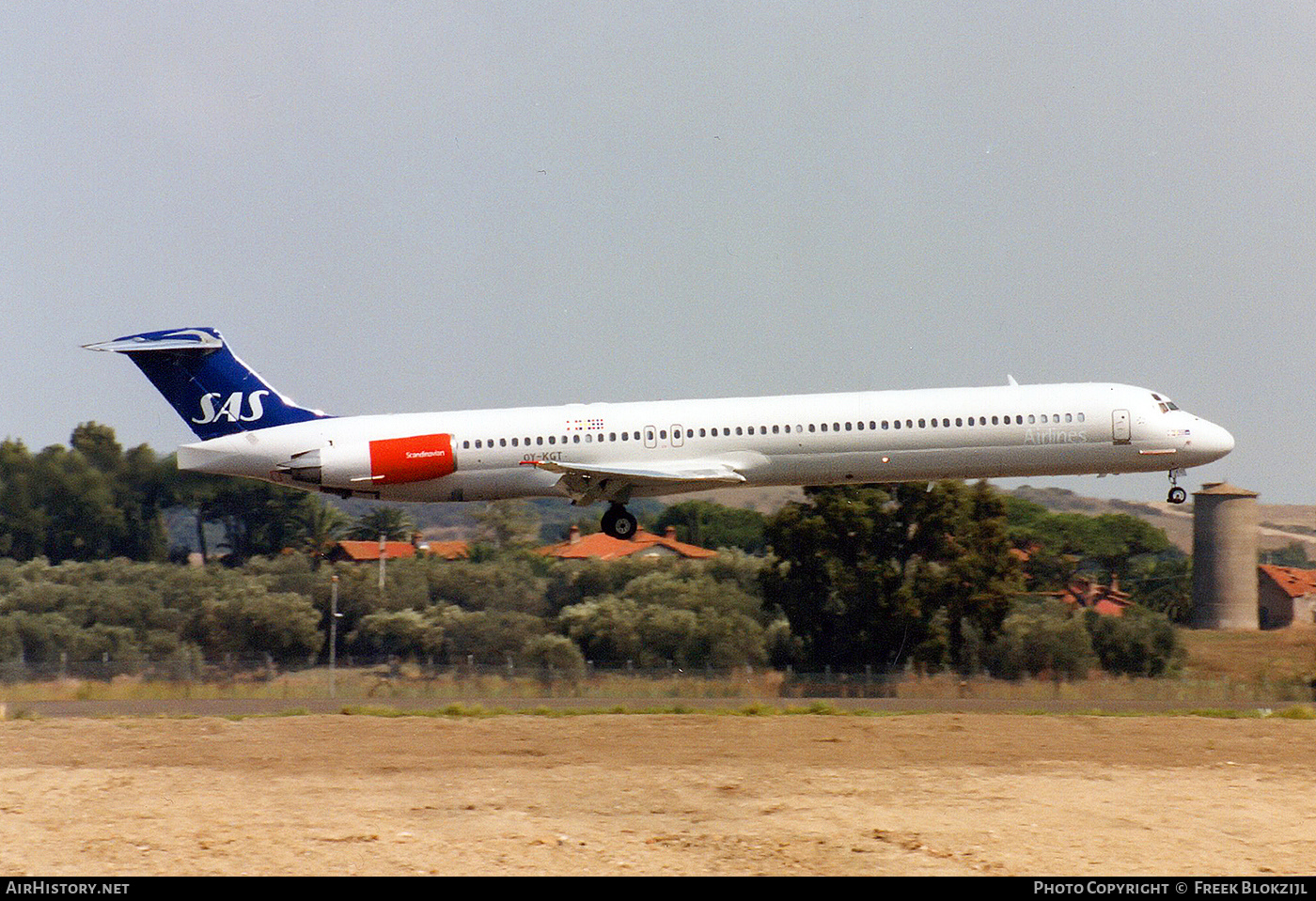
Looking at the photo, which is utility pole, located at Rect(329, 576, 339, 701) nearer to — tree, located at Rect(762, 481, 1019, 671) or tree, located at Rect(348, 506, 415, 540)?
tree, located at Rect(762, 481, 1019, 671)

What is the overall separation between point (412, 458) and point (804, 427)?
26.2 feet

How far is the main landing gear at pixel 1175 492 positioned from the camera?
3105 centimetres

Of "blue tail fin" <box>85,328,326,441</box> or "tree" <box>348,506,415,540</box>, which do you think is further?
"tree" <box>348,506,415,540</box>

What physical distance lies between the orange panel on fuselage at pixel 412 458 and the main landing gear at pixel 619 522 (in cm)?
346

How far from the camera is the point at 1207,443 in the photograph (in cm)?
3136

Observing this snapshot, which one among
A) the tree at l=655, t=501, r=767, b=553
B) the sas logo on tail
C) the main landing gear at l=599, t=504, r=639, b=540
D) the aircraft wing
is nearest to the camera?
the aircraft wing

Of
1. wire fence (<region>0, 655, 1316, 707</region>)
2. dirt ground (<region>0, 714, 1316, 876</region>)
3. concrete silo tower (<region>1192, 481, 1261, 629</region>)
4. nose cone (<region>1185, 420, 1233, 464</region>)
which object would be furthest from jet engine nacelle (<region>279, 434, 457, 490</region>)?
concrete silo tower (<region>1192, 481, 1261, 629</region>)

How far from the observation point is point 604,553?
201 feet

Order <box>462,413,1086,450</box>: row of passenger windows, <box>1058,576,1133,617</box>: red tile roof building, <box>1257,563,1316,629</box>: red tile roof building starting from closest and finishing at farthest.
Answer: <box>462,413,1086,450</box>: row of passenger windows, <box>1257,563,1316,629</box>: red tile roof building, <box>1058,576,1133,617</box>: red tile roof building

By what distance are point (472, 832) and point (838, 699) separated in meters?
19.8

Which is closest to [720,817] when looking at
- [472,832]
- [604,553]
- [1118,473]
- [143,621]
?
[472,832]

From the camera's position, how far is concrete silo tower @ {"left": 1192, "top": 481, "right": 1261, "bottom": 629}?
A: 54531mm

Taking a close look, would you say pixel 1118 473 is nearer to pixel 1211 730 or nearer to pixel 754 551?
pixel 1211 730

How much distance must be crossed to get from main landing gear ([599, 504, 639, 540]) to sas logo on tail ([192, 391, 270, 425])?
7.73 metres
